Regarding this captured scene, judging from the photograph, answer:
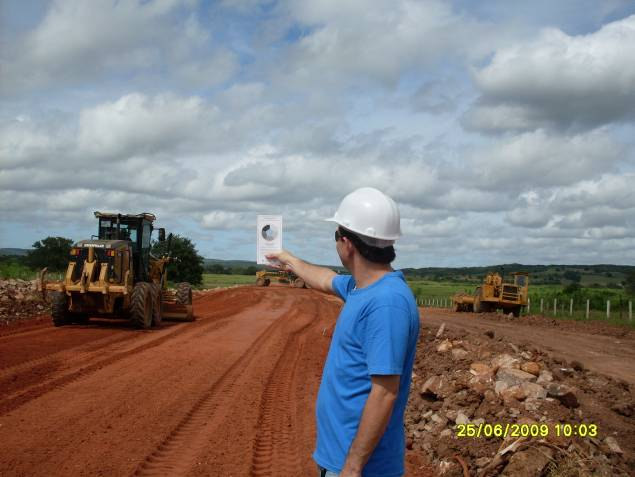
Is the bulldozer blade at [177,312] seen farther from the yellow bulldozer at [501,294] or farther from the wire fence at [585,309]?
the wire fence at [585,309]

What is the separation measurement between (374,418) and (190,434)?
5.05 m

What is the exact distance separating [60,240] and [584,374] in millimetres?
63224

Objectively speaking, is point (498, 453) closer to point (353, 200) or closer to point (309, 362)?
point (353, 200)

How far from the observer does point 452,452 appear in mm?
6973

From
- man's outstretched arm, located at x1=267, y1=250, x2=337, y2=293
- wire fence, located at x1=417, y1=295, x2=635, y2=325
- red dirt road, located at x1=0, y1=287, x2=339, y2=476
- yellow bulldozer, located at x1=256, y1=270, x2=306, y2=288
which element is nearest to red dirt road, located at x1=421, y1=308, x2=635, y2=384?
wire fence, located at x1=417, y1=295, x2=635, y2=325

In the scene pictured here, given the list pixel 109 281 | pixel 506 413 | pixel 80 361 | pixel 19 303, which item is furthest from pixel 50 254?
pixel 506 413

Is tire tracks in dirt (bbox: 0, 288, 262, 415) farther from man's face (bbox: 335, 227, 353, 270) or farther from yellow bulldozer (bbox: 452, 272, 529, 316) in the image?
yellow bulldozer (bbox: 452, 272, 529, 316)

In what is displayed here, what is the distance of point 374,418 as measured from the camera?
2.74m

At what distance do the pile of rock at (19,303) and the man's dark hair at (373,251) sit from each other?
Answer: 57.5ft

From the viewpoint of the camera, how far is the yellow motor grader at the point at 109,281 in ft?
54.0

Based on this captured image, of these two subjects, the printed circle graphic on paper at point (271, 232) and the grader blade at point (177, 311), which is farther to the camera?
the grader blade at point (177, 311)

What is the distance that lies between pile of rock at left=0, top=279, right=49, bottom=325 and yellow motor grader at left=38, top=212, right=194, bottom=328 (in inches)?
108

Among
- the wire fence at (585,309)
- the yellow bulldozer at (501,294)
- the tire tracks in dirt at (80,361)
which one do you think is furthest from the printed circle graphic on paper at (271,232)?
the yellow bulldozer at (501,294)

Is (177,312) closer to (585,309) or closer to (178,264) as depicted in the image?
(585,309)
